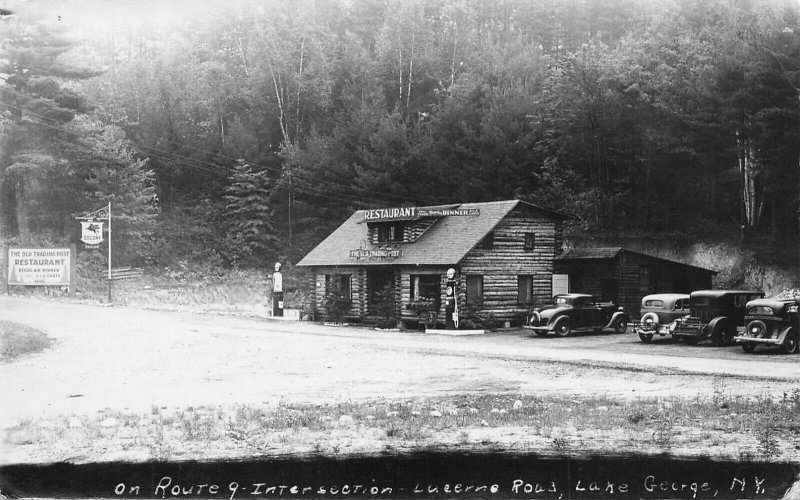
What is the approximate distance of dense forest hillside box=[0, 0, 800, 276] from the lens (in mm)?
12391

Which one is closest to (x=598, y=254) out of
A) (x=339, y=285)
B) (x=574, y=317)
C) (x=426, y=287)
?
(x=574, y=317)

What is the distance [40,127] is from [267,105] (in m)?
15.1

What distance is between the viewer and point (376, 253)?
1396 inches

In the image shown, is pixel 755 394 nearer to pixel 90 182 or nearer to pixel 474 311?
pixel 90 182

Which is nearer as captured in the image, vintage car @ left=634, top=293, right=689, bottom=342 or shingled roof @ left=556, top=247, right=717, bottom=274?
vintage car @ left=634, top=293, right=689, bottom=342

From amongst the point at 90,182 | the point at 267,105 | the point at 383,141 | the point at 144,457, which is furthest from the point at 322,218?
the point at 144,457

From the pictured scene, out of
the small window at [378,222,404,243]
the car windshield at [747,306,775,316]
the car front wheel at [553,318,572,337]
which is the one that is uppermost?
the small window at [378,222,404,243]

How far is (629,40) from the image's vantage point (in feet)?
131

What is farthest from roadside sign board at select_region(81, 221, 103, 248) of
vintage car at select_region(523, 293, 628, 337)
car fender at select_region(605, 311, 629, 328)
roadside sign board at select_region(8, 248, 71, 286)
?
car fender at select_region(605, 311, 629, 328)

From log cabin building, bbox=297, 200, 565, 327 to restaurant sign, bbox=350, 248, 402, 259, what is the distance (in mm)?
46

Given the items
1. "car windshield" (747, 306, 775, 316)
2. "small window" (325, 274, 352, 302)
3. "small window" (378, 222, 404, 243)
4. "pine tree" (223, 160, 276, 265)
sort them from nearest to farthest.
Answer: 1. "car windshield" (747, 306, 775, 316)
2. "pine tree" (223, 160, 276, 265)
3. "small window" (378, 222, 404, 243)
4. "small window" (325, 274, 352, 302)

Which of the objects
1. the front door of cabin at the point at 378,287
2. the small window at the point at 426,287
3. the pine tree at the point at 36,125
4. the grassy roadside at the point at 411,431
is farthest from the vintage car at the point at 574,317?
the pine tree at the point at 36,125

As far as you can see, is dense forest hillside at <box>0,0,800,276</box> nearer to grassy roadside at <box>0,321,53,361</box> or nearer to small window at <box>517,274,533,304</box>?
grassy roadside at <box>0,321,53,361</box>

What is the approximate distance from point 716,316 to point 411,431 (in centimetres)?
1775
